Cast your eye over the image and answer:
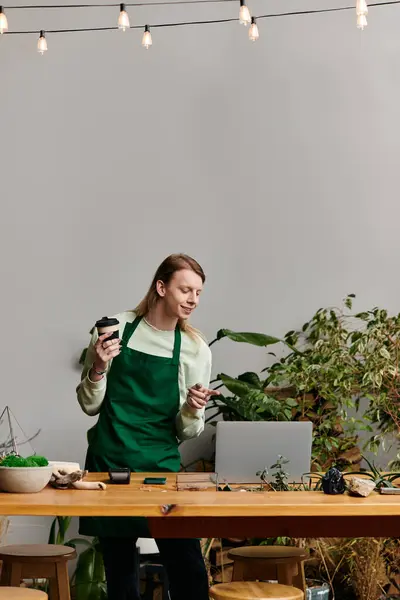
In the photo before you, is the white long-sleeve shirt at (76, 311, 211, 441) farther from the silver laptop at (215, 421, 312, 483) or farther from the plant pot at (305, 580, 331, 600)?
the plant pot at (305, 580, 331, 600)

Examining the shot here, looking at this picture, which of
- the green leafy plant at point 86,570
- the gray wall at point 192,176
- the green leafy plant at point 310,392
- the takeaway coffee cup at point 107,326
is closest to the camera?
the takeaway coffee cup at point 107,326

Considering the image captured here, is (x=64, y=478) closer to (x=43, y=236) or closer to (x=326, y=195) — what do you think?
(x=43, y=236)

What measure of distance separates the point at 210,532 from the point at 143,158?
2.88m

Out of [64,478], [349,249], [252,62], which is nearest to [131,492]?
[64,478]

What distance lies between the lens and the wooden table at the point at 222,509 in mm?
2656

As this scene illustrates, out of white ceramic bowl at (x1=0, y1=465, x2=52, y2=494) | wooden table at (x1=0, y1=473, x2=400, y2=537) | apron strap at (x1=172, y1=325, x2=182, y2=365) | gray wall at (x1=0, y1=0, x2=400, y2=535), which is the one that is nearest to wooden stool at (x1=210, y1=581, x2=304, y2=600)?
wooden table at (x1=0, y1=473, x2=400, y2=537)

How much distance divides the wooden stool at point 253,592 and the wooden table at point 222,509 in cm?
17

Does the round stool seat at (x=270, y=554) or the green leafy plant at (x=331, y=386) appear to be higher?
the green leafy plant at (x=331, y=386)

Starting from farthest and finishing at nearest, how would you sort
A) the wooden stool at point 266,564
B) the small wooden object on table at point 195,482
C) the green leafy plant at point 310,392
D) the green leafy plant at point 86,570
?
the green leafy plant at point 310,392
the green leafy plant at point 86,570
the wooden stool at point 266,564
the small wooden object on table at point 195,482

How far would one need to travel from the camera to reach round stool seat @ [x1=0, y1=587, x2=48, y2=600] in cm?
273

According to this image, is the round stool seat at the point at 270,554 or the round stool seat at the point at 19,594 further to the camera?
the round stool seat at the point at 270,554

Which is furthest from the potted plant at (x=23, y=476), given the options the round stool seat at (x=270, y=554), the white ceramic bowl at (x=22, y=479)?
the round stool seat at (x=270, y=554)

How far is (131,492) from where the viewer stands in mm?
2922

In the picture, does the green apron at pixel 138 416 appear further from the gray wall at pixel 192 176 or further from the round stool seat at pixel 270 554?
the gray wall at pixel 192 176
